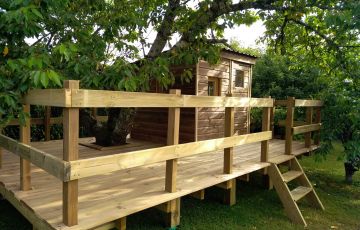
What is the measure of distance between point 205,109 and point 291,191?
317cm

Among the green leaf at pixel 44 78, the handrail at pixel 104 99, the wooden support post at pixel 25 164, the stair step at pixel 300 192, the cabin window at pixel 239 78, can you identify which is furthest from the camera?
the cabin window at pixel 239 78

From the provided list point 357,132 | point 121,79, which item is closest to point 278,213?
point 357,132

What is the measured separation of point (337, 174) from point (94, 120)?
6.27 metres

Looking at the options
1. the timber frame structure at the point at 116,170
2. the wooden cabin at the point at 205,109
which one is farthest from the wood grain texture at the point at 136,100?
the wooden cabin at the point at 205,109

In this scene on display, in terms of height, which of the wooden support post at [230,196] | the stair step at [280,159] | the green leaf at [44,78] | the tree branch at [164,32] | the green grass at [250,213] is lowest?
the green grass at [250,213]

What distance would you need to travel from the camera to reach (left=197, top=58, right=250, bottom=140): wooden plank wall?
306 inches

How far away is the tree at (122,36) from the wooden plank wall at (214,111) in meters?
0.94

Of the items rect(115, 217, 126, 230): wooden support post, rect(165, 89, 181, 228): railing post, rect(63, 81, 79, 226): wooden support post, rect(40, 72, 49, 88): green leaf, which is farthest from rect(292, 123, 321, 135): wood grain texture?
rect(40, 72, 49, 88): green leaf

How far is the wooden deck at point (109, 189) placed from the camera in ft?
10.4

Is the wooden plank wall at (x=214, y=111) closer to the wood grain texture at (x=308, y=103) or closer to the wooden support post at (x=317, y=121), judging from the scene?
the wooden support post at (x=317, y=121)

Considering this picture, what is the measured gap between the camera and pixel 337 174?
8.07 metres

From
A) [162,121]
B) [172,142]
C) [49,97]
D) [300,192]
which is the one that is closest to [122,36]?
[162,121]

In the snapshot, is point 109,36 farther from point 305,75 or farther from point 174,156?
point 305,75

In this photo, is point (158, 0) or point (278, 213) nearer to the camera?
point (278, 213)
